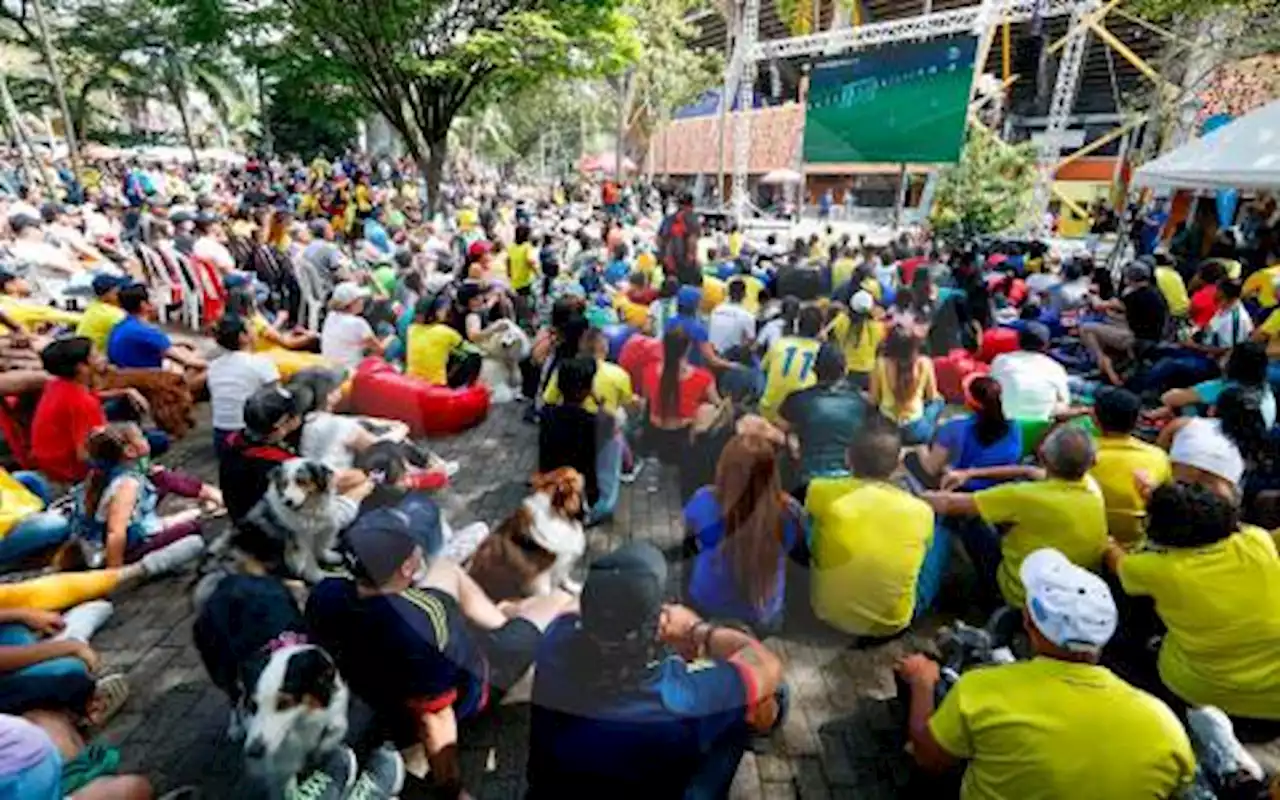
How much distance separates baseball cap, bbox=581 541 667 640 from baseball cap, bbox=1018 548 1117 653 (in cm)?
120

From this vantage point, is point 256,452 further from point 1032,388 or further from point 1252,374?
point 1252,374

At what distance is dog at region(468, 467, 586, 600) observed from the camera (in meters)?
3.62

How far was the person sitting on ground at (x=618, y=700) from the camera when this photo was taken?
6.65 feet

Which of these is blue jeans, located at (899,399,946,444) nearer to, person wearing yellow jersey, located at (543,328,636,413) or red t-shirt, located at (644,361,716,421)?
red t-shirt, located at (644,361,716,421)

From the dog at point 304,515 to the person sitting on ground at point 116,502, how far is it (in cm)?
130

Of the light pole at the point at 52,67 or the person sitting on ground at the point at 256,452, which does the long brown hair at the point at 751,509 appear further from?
the light pole at the point at 52,67

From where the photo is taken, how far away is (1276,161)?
27.3 ft

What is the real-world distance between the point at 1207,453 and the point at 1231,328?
Result: 422 centimetres

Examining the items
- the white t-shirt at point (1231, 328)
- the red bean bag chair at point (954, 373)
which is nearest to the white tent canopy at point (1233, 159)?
the white t-shirt at point (1231, 328)

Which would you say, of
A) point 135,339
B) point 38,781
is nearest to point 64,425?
point 135,339

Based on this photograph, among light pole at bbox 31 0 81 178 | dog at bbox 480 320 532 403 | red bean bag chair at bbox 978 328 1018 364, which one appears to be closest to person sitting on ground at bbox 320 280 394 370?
dog at bbox 480 320 532 403

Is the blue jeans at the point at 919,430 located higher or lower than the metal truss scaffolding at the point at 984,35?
lower

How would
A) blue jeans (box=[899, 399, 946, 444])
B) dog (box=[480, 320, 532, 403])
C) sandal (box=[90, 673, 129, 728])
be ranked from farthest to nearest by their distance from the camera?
dog (box=[480, 320, 532, 403]) < blue jeans (box=[899, 399, 946, 444]) < sandal (box=[90, 673, 129, 728])

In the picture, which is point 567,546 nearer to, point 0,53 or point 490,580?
point 490,580
